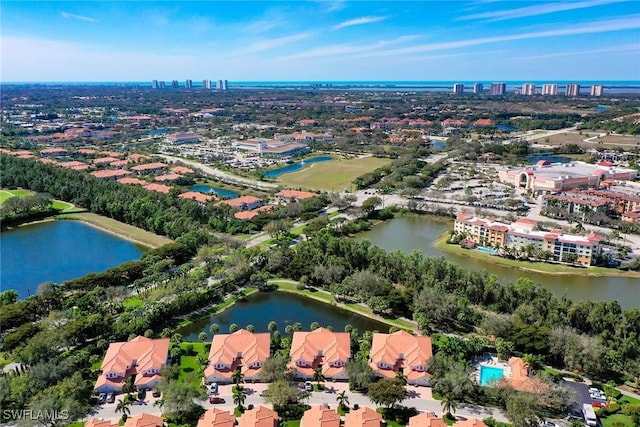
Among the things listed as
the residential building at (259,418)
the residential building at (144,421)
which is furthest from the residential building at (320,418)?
the residential building at (144,421)

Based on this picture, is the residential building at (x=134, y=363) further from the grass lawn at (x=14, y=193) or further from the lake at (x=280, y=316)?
the grass lawn at (x=14, y=193)

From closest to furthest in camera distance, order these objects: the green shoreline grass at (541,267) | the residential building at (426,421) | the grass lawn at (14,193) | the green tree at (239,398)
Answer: the residential building at (426,421) < the green tree at (239,398) < the green shoreline grass at (541,267) < the grass lawn at (14,193)

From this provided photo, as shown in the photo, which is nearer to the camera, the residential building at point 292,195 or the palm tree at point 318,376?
the palm tree at point 318,376

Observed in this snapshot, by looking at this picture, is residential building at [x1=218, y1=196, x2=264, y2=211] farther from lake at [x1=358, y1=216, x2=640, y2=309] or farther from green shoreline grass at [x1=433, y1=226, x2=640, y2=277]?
green shoreline grass at [x1=433, y1=226, x2=640, y2=277]

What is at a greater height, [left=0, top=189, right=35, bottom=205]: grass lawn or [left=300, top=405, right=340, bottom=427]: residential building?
[left=0, top=189, right=35, bottom=205]: grass lawn

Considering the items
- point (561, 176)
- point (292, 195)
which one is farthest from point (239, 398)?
point (561, 176)

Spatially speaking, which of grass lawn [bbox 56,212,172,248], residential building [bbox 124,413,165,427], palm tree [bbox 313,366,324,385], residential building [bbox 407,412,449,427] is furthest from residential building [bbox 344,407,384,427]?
grass lawn [bbox 56,212,172,248]

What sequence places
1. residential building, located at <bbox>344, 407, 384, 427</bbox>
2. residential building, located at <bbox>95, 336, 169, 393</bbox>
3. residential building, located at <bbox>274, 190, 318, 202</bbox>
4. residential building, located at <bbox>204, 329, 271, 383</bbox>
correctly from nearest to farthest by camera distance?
residential building, located at <bbox>344, 407, 384, 427</bbox>
residential building, located at <bbox>95, 336, 169, 393</bbox>
residential building, located at <bbox>204, 329, 271, 383</bbox>
residential building, located at <bbox>274, 190, 318, 202</bbox>
